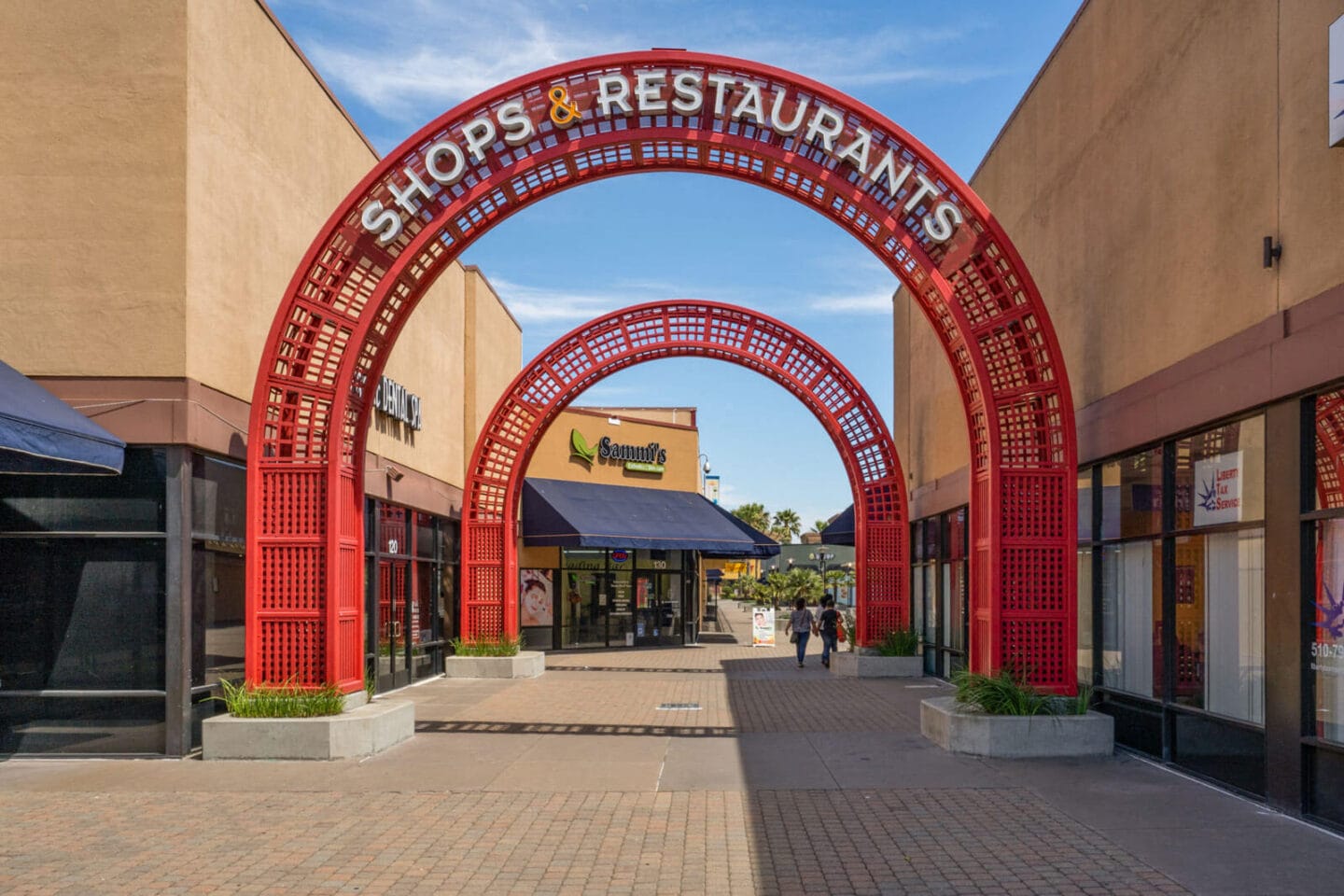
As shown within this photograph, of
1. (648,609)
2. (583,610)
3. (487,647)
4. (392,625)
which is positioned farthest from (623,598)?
(392,625)

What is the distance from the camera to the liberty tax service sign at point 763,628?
34125 mm

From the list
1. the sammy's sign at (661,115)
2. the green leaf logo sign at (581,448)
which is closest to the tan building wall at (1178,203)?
the sammy's sign at (661,115)

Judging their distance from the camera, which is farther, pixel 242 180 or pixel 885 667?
pixel 885 667

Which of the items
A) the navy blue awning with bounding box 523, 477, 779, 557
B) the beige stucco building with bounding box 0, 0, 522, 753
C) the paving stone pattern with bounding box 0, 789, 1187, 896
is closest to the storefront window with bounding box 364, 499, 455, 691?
the navy blue awning with bounding box 523, 477, 779, 557

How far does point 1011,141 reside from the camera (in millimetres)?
18297

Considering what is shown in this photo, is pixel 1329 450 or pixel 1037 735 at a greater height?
pixel 1329 450

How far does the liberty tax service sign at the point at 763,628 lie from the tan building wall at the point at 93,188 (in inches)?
945

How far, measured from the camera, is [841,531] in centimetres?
2988

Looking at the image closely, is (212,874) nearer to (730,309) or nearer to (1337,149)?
(1337,149)

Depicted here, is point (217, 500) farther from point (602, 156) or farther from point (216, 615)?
point (602, 156)

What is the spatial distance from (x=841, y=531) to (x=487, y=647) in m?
10.7

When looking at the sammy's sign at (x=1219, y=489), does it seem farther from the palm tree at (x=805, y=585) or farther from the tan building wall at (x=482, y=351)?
the palm tree at (x=805, y=585)

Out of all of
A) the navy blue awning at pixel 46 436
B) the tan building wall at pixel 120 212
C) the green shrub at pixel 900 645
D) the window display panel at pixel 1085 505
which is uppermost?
the tan building wall at pixel 120 212

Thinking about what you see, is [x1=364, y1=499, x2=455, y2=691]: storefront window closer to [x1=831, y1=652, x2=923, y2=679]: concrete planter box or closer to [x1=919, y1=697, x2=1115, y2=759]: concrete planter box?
[x1=831, y1=652, x2=923, y2=679]: concrete planter box
